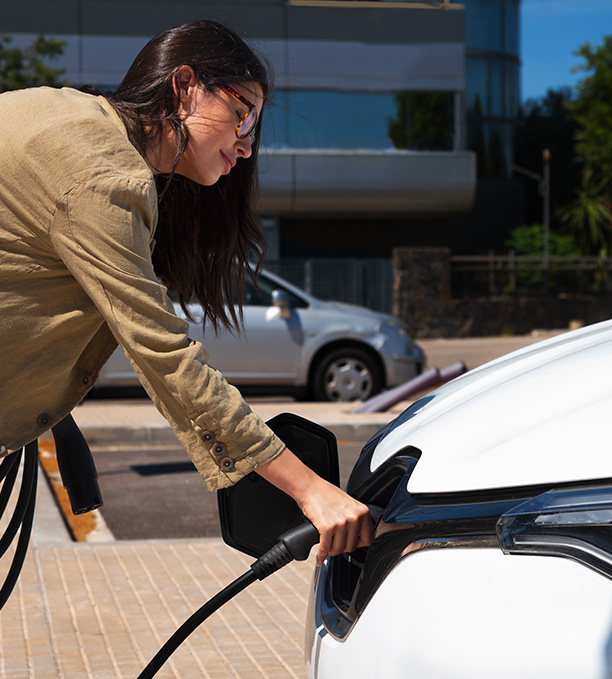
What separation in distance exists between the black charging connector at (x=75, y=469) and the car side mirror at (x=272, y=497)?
19.2 inches

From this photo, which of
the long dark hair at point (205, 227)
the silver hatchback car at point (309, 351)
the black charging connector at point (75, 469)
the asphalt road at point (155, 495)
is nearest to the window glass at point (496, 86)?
the silver hatchback car at point (309, 351)

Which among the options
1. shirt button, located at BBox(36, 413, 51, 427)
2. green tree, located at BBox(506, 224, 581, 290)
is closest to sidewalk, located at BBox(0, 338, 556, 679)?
shirt button, located at BBox(36, 413, 51, 427)

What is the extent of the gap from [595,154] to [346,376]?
26.7 metres

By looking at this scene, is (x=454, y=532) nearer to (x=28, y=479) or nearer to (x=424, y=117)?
(x=28, y=479)

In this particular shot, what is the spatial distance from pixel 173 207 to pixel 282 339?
28.6 feet

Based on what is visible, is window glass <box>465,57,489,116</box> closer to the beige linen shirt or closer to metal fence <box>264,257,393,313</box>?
metal fence <box>264,257,393,313</box>

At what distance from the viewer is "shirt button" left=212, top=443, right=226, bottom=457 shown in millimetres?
1671

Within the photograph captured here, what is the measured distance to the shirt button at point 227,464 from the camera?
1.67 m

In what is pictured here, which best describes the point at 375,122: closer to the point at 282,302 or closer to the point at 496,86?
the point at 496,86

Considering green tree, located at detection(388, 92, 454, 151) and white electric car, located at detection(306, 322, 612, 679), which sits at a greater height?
green tree, located at detection(388, 92, 454, 151)

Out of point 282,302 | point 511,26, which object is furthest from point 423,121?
point 282,302

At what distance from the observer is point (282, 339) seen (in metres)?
11.0

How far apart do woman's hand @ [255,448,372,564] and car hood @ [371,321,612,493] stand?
113mm

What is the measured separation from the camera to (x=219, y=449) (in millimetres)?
1674
